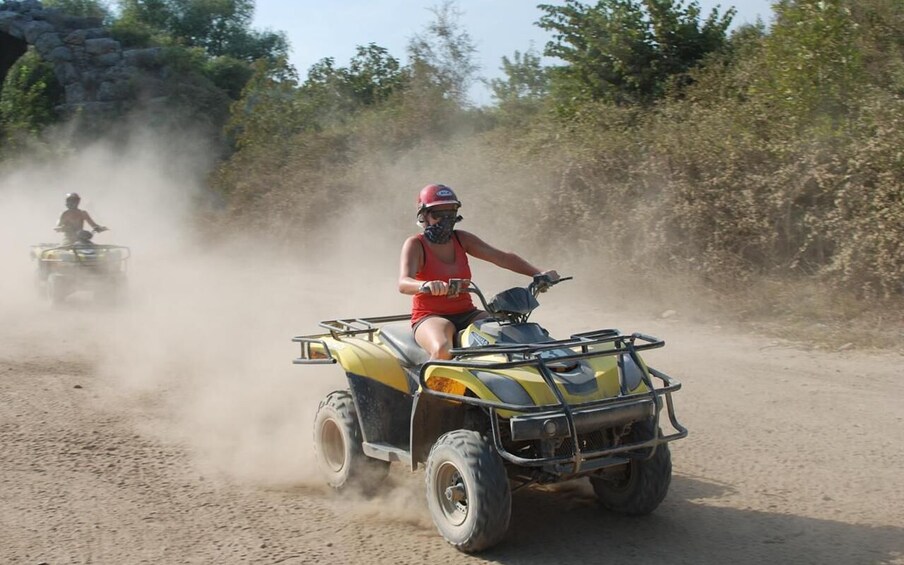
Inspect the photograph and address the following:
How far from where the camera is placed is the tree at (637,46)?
1900 centimetres

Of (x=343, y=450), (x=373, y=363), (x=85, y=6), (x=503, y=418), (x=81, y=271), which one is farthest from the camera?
(x=85, y=6)

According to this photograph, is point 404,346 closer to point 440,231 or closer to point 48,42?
point 440,231

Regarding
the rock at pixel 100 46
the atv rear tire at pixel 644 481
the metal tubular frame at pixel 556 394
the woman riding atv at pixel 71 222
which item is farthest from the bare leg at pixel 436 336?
the rock at pixel 100 46

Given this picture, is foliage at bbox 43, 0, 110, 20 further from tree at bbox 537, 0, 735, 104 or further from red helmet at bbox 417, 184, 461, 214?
red helmet at bbox 417, 184, 461, 214

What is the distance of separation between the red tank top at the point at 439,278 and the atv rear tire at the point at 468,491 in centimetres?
108

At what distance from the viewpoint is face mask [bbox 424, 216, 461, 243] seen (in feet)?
20.9

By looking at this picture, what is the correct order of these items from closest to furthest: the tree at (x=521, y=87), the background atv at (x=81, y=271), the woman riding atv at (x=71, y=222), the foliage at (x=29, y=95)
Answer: the background atv at (x=81, y=271) < the woman riding atv at (x=71, y=222) < the tree at (x=521, y=87) < the foliage at (x=29, y=95)

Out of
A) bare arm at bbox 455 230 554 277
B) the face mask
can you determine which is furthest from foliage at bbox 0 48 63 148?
the face mask

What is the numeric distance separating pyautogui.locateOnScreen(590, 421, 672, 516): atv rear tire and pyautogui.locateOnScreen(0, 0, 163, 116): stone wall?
3829 centimetres

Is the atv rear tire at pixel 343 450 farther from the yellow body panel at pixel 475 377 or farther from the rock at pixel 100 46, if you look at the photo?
the rock at pixel 100 46

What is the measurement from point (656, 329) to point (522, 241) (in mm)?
4929

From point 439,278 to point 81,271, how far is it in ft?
38.7

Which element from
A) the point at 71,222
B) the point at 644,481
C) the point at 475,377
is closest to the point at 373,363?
the point at 475,377

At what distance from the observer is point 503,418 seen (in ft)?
17.2
